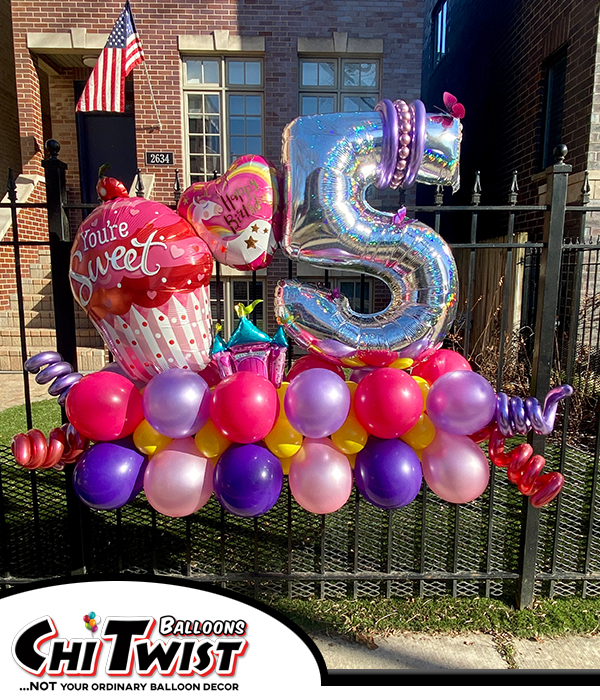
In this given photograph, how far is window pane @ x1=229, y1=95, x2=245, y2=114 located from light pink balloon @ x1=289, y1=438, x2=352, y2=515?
25.6ft

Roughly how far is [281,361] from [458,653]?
1711mm

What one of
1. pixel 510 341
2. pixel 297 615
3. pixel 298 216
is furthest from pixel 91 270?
pixel 510 341

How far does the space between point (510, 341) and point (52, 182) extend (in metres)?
4.54

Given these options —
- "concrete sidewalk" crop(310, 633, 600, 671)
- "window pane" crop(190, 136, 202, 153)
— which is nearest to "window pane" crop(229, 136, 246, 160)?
"window pane" crop(190, 136, 202, 153)

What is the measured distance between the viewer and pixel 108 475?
6.15 feet

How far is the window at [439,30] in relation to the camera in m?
11.1

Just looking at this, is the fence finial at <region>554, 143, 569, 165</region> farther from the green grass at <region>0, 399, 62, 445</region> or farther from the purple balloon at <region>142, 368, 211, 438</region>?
the green grass at <region>0, 399, 62, 445</region>

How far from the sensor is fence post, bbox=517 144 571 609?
2451mm

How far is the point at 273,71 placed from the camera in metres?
8.04

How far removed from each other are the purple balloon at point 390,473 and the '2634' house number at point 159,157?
7508mm

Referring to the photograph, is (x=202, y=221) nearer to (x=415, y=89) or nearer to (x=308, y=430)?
(x=308, y=430)

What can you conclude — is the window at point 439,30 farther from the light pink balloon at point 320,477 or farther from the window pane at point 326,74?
the light pink balloon at point 320,477

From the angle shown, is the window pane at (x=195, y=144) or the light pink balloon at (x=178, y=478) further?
the window pane at (x=195, y=144)

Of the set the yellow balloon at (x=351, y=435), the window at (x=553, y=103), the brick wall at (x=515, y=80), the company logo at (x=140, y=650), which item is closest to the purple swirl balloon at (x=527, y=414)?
the yellow balloon at (x=351, y=435)
